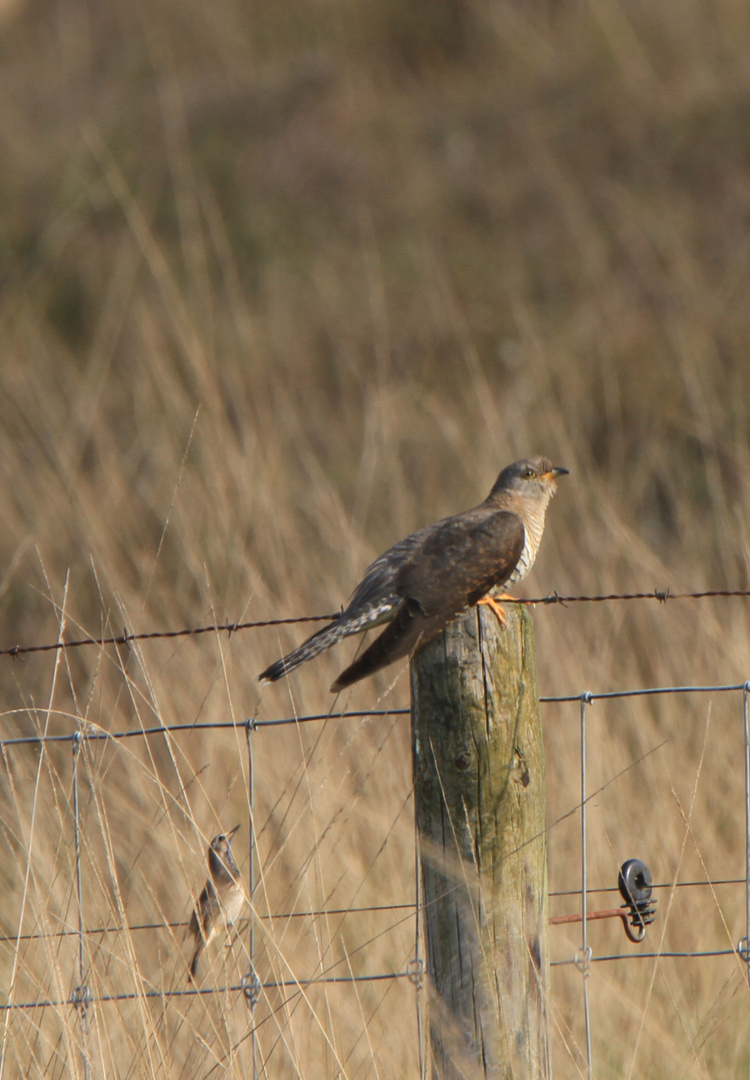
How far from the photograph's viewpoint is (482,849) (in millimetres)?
2443

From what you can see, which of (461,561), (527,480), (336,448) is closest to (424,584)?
(461,561)

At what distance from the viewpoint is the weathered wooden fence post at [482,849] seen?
2.41 m

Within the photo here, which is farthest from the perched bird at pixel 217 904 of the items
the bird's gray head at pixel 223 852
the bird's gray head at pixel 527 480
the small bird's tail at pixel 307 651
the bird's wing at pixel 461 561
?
the bird's gray head at pixel 527 480

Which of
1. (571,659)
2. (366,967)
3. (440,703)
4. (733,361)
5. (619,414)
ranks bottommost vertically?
(366,967)

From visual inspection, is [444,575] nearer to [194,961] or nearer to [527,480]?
[194,961]

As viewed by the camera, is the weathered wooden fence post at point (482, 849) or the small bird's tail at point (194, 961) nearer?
the weathered wooden fence post at point (482, 849)

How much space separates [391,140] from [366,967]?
11149 mm

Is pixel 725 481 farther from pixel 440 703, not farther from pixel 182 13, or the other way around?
pixel 182 13

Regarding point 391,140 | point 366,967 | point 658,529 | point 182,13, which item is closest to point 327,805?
point 366,967

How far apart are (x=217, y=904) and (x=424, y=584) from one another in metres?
1.03

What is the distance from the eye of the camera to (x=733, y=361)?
9555 mm

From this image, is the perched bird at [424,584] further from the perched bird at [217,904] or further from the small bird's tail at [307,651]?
the perched bird at [217,904]

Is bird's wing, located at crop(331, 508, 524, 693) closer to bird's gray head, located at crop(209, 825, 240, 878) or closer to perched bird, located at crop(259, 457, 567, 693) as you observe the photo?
perched bird, located at crop(259, 457, 567, 693)

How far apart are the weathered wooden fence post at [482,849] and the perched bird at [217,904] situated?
45 centimetres
